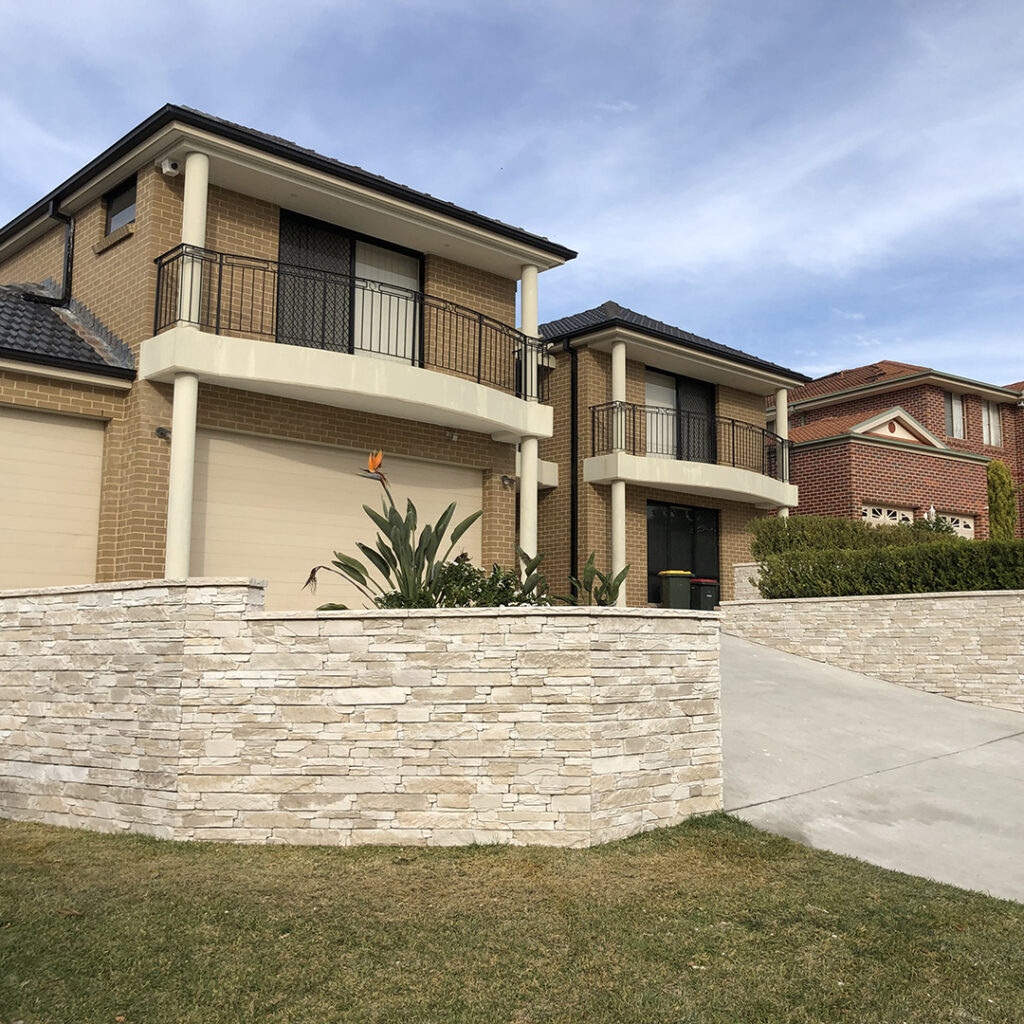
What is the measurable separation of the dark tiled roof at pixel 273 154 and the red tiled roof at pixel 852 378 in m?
15.7

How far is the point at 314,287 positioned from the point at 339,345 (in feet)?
2.73

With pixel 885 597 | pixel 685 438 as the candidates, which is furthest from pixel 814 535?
pixel 685 438

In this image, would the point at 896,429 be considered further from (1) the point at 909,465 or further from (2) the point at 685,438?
(2) the point at 685,438

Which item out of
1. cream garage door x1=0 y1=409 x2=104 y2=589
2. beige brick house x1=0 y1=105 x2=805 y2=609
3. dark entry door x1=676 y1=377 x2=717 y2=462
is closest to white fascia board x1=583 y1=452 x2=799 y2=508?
dark entry door x1=676 y1=377 x2=717 y2=462

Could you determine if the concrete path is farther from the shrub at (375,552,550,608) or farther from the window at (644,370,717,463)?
the window at (644,370,717,463)

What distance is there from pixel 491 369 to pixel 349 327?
2.40 metres

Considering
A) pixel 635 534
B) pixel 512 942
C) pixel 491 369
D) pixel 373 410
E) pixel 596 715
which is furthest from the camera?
pixel 635 534

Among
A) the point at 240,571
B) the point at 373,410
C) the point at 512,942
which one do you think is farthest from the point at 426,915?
the point at 373,410

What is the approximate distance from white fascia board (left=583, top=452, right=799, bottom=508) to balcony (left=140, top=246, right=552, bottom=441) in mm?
3183

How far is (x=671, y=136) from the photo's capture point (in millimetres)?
12766

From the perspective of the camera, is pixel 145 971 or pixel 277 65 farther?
pixel 277 65

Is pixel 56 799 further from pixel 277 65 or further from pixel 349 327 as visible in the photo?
pixel 277 65

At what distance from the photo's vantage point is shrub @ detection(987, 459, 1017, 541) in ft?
74.4

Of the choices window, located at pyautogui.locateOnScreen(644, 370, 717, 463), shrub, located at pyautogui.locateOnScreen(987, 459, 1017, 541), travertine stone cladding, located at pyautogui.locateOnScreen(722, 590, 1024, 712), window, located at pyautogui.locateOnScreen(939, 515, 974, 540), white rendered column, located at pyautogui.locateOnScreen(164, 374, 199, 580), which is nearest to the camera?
white rendered column, located at pyautogui.locateOnScreen(164, 374, 199, 580)
